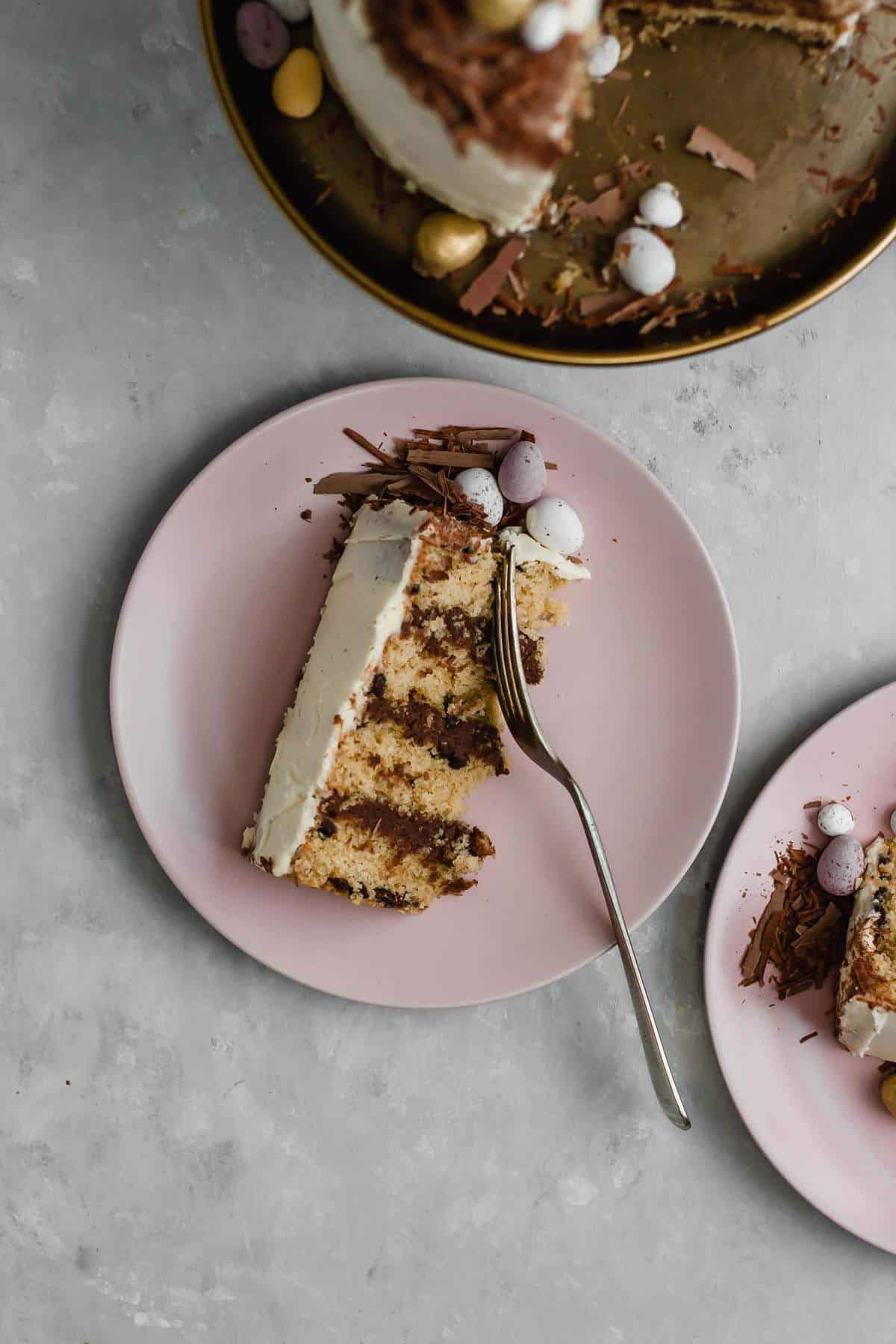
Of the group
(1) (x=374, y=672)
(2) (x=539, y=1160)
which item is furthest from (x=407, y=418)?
(2) (x=539, y=1160)

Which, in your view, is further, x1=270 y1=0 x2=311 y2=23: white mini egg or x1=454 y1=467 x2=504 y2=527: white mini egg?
x1=454 y1=467 x2=504 y2=527: white mini egg

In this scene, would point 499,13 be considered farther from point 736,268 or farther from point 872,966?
point 872,966

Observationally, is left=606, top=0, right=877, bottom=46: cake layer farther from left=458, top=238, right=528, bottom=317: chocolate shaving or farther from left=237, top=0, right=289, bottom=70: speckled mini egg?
left=237, top=0, right=289, bottom=70: speckled mini egg

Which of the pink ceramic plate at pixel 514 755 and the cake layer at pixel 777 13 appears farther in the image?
the pink ceramic plate at pixel 514 755

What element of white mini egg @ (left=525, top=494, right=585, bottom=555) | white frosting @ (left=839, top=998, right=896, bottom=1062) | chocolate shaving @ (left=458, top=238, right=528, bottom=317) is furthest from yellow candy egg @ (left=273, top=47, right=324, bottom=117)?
white frosting @ (left=839, top=998, right=896, bottom=1062)

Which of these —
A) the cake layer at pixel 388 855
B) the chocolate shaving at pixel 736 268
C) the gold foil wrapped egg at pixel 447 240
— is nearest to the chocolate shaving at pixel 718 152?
the chocolate shaving at pixel 736 268

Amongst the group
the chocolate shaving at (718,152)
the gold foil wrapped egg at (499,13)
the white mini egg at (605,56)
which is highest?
the white mini egg at (605,56)

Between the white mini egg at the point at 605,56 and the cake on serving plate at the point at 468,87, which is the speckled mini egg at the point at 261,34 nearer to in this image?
the cake on serving plate at the point at 468,87
